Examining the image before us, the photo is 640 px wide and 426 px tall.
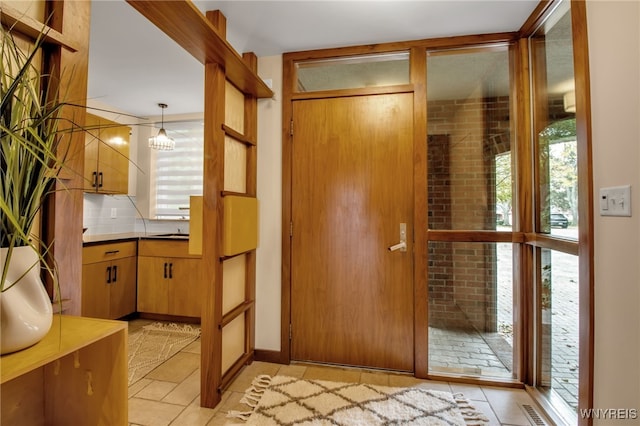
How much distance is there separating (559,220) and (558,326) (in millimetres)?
646

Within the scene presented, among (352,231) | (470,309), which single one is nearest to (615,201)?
(470,309)

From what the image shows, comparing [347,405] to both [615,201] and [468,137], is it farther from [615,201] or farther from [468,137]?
[468,137]

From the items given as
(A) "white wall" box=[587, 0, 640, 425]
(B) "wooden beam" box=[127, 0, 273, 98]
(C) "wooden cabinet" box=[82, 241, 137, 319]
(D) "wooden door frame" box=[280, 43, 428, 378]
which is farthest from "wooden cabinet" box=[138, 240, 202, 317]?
(A) "white wall" box=[587, 0, 640, 425]

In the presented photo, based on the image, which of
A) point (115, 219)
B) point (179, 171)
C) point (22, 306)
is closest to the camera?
point (22, 306)

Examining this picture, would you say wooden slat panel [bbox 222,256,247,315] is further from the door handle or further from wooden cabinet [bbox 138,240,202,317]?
the door handle

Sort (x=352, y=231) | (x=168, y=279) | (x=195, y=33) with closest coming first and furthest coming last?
(x=195, y=33)
(x=352, y=231)
(x=168, y=279)

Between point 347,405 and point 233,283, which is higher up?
point 233,283

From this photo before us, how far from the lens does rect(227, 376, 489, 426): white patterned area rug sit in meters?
1.67

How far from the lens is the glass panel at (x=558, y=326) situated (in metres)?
1.59

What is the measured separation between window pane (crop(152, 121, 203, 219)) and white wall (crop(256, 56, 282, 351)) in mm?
1772

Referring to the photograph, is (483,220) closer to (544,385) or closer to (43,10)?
(544,385)

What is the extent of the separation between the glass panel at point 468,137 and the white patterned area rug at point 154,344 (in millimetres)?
2452

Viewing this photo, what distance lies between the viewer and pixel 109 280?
292cm
